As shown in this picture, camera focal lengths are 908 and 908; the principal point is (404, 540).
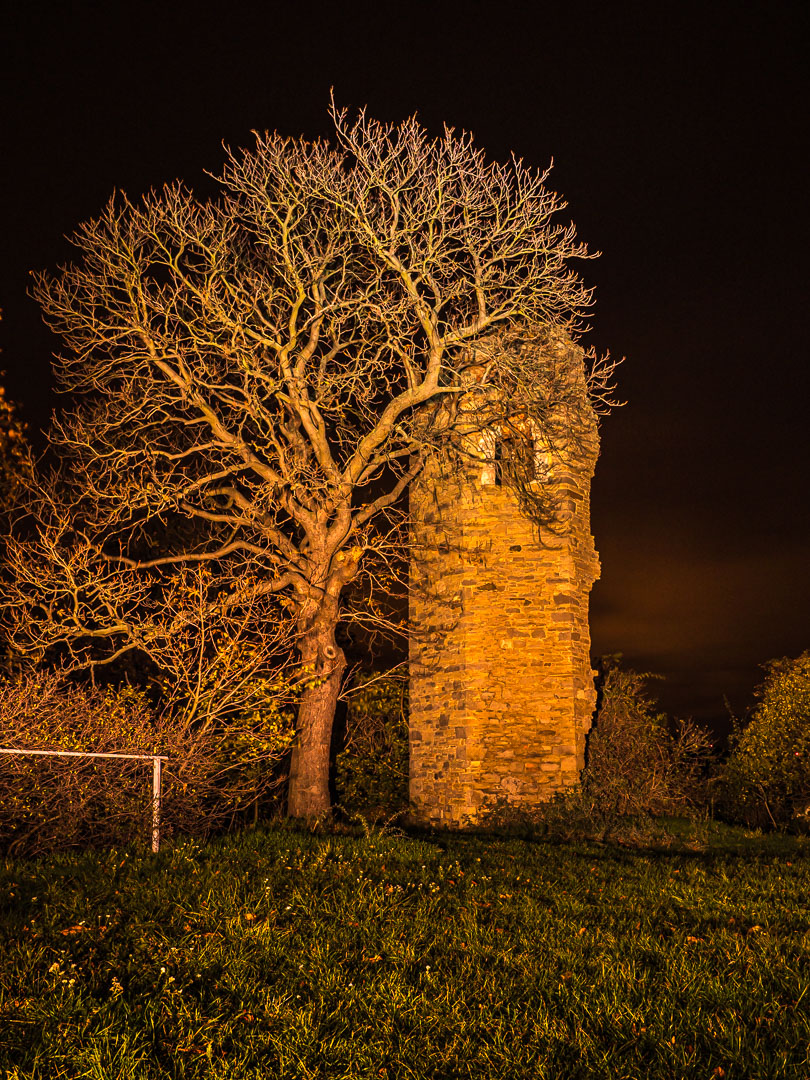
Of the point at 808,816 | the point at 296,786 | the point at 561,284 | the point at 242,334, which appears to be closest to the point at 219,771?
the point at 296,786

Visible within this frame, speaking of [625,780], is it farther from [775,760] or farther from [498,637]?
[775,760]

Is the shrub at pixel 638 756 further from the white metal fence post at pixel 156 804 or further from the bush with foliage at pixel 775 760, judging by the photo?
the white metal fence post at pixel 156 804

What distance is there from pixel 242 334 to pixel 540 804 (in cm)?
777

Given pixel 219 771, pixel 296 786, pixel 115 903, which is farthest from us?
pixel 296 786

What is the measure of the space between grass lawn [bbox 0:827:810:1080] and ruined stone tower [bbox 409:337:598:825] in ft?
16.8

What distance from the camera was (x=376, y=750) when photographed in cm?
1551

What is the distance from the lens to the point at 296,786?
1218 cm

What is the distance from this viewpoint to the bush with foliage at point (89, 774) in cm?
827

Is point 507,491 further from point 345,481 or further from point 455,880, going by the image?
point 455,880

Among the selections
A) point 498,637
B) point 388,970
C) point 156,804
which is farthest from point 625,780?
point 388,970

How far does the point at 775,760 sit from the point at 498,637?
6.88 meters

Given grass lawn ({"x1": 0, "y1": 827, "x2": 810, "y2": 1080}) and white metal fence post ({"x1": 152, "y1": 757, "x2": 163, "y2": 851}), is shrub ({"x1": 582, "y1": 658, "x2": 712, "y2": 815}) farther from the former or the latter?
white metal fence post ({"x1": 152, "y1": 757, "x2": 163, "y2": 851})

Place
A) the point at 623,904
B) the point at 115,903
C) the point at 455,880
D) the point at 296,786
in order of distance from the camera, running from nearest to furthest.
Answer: the point at 115,903, the point at 623,904, the point at 455,880, the point at 296,786

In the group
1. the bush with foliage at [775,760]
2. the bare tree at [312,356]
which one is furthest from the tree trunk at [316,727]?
the bush with foliage at [775,760]
